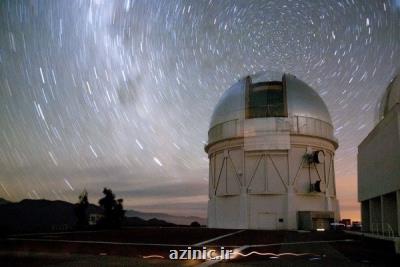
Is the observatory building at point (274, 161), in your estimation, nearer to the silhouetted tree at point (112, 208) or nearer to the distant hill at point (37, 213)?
the silhouetted tree at point (112, 208)

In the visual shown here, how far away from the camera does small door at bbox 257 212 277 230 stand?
30.3 meters

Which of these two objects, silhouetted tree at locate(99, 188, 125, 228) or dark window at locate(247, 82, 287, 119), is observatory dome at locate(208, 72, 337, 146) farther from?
silhouetted tree at locate(99, 188, 125, 228)

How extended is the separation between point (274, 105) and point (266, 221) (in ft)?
29.7

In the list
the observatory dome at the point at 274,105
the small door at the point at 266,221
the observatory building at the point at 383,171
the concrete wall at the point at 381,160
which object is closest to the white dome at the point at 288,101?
the observatory dome at the point at 274,105

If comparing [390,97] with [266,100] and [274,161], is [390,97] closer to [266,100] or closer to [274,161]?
[274,161]

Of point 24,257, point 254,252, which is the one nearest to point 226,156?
point 254,252

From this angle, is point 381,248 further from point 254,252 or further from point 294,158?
point 294,158

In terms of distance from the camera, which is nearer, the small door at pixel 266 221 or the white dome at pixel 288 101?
the small door at pixel 266 221

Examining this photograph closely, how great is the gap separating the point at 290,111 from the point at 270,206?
24.8 feet

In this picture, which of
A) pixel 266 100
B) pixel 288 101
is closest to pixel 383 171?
pixel 288 101

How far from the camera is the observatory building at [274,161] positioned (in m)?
30.6

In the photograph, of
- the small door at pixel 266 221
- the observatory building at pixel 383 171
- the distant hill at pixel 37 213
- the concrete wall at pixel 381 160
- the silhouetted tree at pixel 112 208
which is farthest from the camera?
the distant hill at pixel 37 213

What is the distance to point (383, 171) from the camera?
17.3 meters

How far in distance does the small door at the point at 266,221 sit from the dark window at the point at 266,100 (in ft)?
25.1
